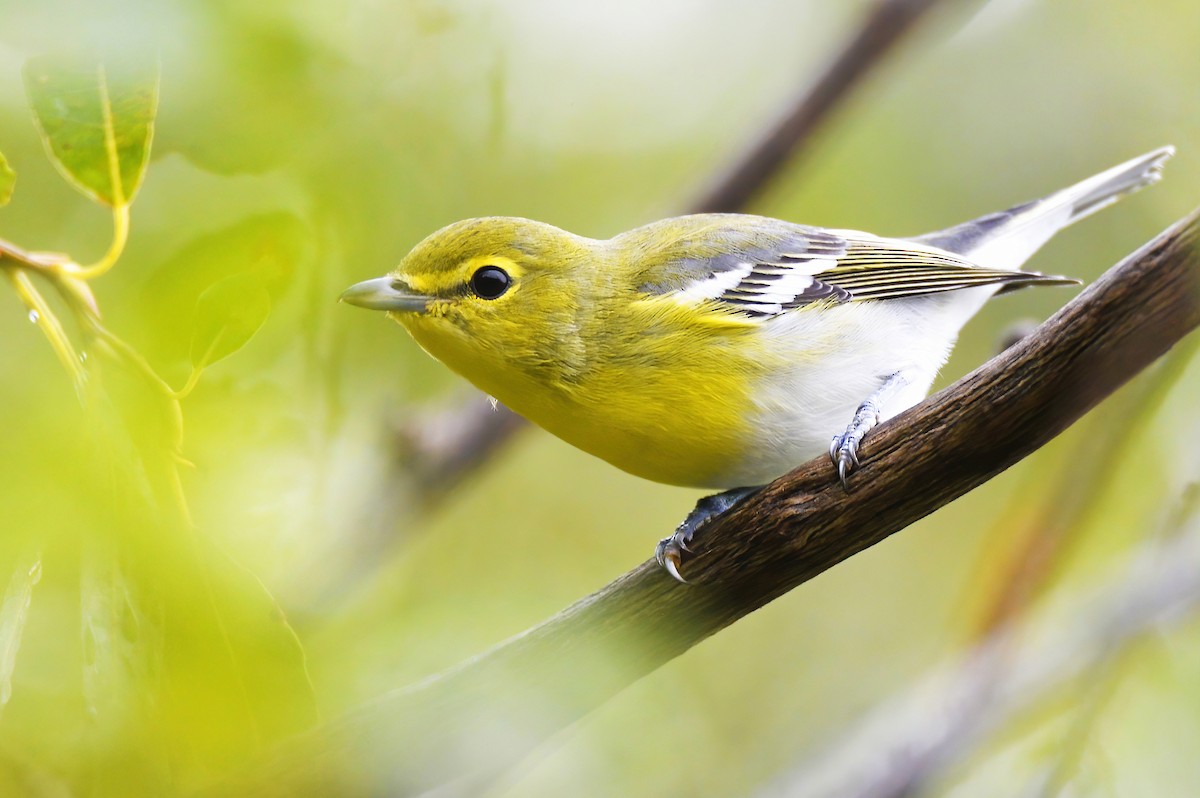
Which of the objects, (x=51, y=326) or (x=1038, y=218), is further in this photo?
(x=1038, y=218)

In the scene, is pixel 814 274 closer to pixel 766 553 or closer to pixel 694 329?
pixel 694 329

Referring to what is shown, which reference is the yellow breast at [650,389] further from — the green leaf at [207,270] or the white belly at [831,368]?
the green leaf at [207,270]

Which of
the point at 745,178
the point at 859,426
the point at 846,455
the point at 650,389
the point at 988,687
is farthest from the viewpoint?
the point at 745,178

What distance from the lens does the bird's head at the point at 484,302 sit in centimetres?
314

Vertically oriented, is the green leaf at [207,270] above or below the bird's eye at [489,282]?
below

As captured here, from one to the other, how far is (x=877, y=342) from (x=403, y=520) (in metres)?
1.77

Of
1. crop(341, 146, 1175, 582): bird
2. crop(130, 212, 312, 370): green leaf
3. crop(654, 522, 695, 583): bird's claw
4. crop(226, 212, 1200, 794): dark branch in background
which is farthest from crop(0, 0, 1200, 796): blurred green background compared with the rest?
crop(654, 522, 695, 583): bird's claw

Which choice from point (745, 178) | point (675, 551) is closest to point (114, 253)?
point (675, 551)

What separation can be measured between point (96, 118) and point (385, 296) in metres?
1.58

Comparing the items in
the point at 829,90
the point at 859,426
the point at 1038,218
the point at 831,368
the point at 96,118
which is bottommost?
the point at 96,118

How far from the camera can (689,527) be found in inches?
122

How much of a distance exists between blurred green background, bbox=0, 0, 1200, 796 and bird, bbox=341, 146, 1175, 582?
21cm

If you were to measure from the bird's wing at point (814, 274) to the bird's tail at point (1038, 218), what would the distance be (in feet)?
0.74

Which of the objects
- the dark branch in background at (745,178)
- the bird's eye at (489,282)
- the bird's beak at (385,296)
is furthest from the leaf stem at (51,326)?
the dark branch in background at (745,178)
